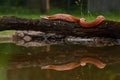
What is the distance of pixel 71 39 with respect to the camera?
11664 mm

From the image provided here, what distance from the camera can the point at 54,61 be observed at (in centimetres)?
866

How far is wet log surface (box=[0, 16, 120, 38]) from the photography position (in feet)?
34.6

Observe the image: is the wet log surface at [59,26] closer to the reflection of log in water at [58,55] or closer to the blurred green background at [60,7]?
the reflection of log in water at [58,55]

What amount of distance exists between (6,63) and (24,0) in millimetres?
10677

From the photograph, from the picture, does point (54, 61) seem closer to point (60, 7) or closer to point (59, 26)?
point (59, 26)

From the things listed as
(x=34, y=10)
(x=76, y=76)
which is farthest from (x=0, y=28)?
(x=34, y=10)

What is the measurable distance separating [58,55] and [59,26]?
59.4 inches

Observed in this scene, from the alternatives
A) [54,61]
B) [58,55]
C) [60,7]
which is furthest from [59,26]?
[60,7]

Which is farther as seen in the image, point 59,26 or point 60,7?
point 60,7

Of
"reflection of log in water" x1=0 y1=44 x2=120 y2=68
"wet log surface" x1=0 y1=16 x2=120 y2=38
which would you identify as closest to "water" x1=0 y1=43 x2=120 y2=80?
"reflection of log in water" x1=0 y1=44 x2=120 y2=68

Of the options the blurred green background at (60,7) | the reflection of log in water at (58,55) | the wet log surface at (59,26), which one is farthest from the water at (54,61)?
the blurred green background at (60,7)

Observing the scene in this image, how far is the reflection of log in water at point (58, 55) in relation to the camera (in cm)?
854

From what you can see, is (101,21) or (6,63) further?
(101,21)

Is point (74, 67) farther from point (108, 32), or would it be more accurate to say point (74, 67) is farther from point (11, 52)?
point (108, 32)
